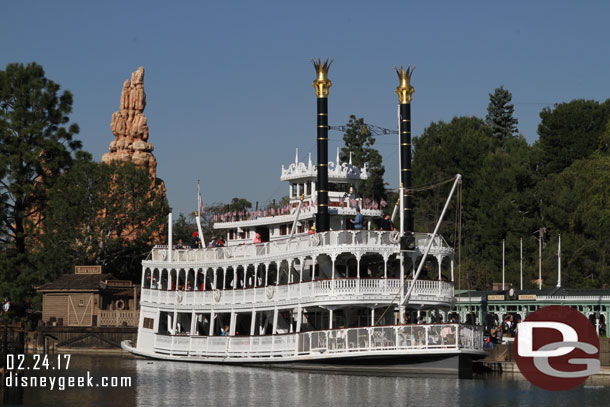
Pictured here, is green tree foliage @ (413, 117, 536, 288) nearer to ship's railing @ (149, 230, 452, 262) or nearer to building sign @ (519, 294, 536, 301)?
building sign @ (519, 294, 536, 301)

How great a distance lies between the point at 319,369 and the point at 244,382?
148 inches

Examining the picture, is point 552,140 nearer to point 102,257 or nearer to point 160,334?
point 102,257

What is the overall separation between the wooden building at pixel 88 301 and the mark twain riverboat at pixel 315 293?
34.3 feet

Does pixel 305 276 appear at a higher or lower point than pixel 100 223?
lower

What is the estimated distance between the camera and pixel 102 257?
71750 millimetres

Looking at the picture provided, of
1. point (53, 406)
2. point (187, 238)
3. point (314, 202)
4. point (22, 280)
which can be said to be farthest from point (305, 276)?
point (187, 238)

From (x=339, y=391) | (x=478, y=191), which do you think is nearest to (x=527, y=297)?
(x=339, y=391)

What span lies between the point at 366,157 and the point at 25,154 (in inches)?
1764

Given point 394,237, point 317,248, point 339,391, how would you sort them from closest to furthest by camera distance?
point 339,391 < point 394,237 < point 317,248

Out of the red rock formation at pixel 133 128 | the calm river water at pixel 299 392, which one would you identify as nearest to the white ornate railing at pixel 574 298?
the calm river water at pixel 299 392

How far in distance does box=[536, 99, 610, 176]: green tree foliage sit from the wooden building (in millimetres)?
31787

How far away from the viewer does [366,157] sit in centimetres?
8338

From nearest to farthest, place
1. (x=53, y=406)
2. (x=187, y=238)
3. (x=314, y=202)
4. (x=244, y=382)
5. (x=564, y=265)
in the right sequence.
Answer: (x=53, y=406)
(x=244, y=382)
(x=314, y=202)
(x=564, y=265)
(x=187, y=238)

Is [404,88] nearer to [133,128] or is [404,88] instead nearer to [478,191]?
[478,191]
